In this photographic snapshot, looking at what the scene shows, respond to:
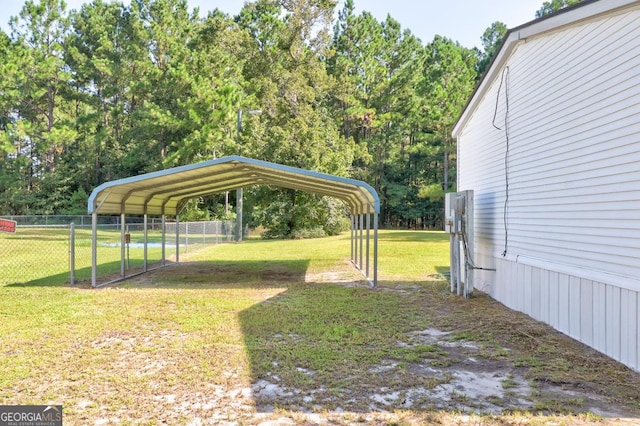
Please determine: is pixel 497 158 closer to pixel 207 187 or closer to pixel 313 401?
pixel 313 401

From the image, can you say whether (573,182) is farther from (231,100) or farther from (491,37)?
(491,37)

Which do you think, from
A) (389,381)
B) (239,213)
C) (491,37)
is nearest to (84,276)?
(389,381)

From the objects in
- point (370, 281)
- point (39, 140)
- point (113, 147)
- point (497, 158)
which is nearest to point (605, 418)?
point (497, 158)

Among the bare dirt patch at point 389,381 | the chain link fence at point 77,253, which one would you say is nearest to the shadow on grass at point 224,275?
the chain link fence at point 77,253

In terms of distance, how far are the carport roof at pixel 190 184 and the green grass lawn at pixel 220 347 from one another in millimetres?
1781

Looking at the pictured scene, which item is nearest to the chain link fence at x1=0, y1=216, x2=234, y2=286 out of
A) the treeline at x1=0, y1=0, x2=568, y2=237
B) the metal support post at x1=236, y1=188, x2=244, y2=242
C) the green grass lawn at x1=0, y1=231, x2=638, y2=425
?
the metal support post at x1=236, y1=188, x2=244, y2=242

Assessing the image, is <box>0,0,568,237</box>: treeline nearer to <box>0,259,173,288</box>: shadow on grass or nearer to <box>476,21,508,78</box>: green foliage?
<box>476,21,508,78</box>: green foliage

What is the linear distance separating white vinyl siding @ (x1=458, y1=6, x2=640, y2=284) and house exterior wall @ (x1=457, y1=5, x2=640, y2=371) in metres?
0.01

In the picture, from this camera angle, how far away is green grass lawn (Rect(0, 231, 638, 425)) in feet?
11.1

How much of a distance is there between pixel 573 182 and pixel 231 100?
2425 centimetres

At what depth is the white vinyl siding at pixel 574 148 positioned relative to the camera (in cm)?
432

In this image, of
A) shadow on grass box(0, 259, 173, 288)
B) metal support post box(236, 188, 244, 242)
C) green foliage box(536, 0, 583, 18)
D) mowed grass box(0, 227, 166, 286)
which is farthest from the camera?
green foliage box(536, 0, 583, 18)

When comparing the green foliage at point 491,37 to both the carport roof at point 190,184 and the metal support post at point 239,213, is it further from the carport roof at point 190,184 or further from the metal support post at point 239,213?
the carport roof at point 190,184

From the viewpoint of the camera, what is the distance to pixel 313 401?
135 inches
